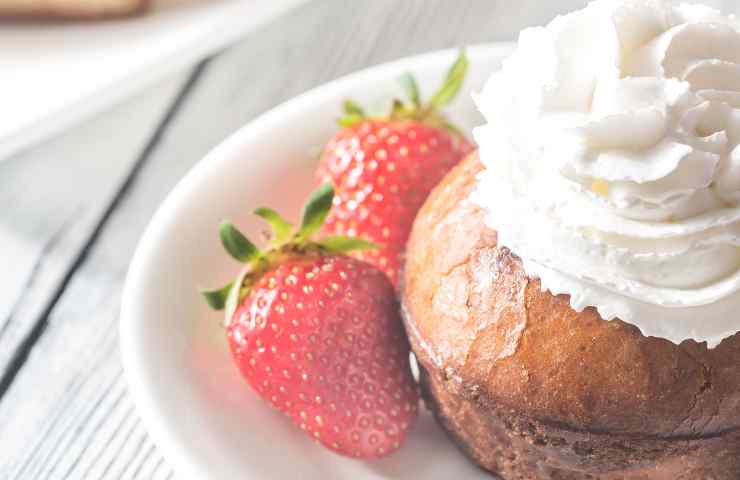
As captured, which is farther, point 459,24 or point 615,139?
point 459,24

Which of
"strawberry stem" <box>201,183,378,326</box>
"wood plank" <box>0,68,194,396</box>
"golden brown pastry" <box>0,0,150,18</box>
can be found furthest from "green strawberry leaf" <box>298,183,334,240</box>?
"golden brown pastry" <box>0,0,150,18</box>

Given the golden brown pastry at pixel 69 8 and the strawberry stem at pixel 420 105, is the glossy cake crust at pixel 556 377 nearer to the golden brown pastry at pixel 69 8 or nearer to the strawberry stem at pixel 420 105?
the strawberry stem at pixel 420 105

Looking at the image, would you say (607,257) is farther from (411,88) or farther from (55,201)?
(55,201)

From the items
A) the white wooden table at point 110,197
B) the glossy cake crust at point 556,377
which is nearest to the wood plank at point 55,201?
the white wooden table at point 110,197

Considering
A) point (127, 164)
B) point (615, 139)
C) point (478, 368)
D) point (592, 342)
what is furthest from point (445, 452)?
point (127, 164)

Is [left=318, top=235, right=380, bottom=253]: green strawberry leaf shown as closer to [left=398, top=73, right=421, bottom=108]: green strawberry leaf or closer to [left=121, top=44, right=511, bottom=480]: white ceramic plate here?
[left=121, top=44, right=511, bottom=480]: white ceramic plate

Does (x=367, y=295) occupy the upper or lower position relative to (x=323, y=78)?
upper

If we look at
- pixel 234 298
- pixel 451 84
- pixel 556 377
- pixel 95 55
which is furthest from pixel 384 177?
pixel 95 55

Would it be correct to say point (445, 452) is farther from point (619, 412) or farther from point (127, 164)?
point (127, 164)
